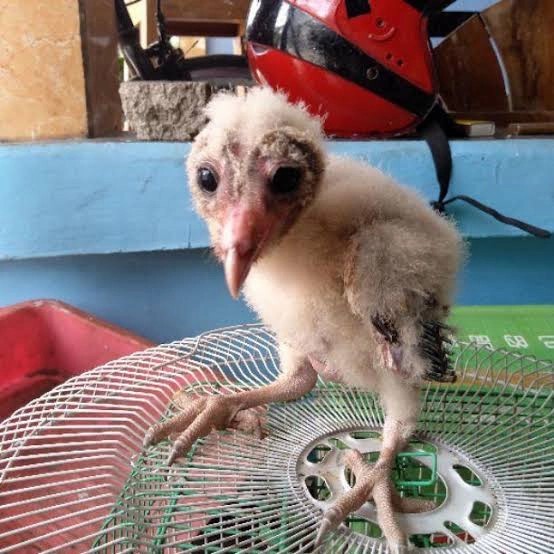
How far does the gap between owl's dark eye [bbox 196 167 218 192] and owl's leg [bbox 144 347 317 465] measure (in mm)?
242

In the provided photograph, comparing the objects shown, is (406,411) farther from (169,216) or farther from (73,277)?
(73,277)

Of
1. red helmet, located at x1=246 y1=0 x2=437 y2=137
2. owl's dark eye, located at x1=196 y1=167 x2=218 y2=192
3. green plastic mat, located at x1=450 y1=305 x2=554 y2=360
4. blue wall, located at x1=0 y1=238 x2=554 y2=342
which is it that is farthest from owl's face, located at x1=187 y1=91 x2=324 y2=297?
blue wall, located at x1=0 y1=238 x2=554 y2=342

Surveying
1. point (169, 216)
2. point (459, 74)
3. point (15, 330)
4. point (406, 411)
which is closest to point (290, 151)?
point (406, 411)

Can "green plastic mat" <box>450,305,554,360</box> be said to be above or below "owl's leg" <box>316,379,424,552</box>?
below

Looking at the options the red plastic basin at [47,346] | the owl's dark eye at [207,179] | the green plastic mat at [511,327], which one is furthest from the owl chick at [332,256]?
the red plastic basin at [47,346]

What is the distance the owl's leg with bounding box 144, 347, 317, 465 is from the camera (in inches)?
20.6

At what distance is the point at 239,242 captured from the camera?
36 centimetres

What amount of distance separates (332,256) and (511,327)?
0.54 m

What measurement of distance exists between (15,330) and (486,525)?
835 mm

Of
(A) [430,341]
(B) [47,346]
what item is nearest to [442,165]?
(A) [430,341]

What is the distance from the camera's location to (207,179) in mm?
385

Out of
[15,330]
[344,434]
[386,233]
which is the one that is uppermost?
[386,233]

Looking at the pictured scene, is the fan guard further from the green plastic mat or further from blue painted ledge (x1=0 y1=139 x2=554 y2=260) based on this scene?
blue painted ledge (x1=0 y1=139 x2=554 y2=260)

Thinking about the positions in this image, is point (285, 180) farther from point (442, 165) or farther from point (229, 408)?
point (442, 165)
